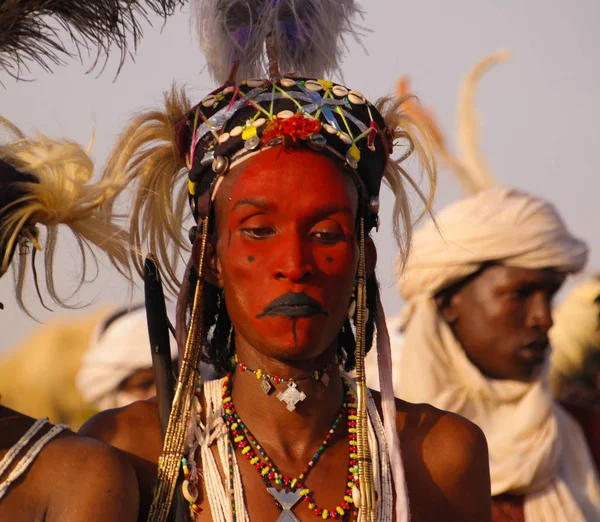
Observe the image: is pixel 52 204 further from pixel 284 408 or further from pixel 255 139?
pixel 284 408

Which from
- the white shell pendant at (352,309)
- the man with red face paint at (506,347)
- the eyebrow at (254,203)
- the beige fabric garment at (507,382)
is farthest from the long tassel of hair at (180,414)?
Result: the man with red face paint at (506,347)

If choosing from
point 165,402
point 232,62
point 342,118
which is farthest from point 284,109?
point 165,402

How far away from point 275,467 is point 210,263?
2.12ft

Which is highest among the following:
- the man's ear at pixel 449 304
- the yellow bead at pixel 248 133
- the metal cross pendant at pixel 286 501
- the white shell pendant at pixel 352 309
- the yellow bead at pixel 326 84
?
the yellow bead at pixel 326 84

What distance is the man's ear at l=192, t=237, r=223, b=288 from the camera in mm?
3736

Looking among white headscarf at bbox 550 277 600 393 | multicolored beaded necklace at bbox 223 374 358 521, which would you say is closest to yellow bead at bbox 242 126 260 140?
multicolored beaded necklace at bbox 223 374 358 521

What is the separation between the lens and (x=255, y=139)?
12.0 feet

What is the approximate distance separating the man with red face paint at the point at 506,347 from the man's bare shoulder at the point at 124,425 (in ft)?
8.36

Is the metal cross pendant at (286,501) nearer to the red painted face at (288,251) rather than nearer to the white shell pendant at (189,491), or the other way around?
the white shell pendant at (189,491)

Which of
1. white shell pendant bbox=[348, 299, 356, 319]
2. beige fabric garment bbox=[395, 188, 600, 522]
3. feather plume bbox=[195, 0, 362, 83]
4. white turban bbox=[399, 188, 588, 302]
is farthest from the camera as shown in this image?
white turban bbox=[399, 188, 588, 302]

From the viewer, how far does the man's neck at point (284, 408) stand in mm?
3680

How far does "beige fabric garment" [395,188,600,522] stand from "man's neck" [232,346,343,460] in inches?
89.8

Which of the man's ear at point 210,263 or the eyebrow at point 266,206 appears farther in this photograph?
the man's ear at point 210,263

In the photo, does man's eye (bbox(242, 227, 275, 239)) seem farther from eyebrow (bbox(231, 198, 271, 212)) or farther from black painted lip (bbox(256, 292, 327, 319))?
black painted lip (bbox(256, 292, 327, 319))
